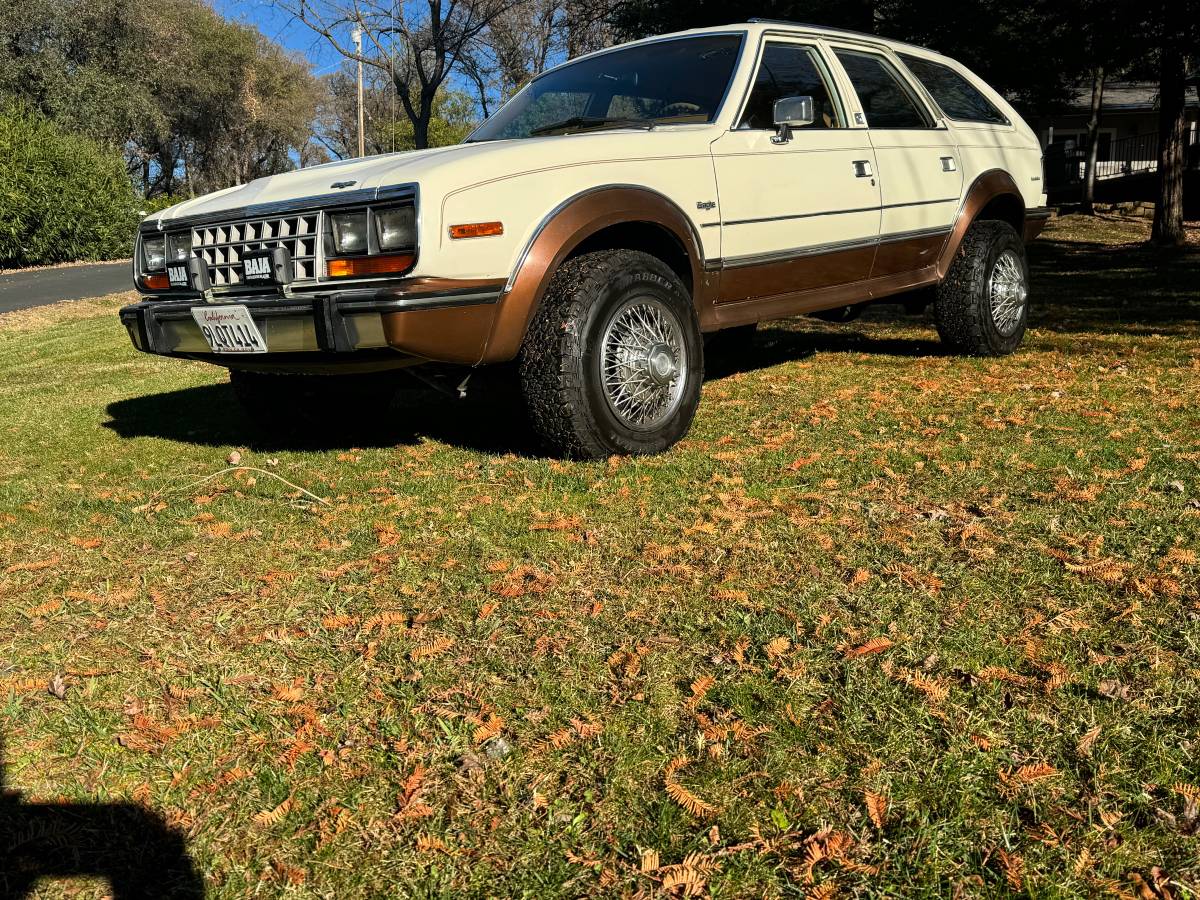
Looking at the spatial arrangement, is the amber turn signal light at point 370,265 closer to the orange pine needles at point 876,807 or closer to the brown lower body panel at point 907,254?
the orange pine needles at point 876,807

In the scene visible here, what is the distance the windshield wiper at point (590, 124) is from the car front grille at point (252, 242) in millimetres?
1564

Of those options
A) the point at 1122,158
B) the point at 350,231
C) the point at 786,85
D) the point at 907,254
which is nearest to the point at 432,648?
the point at 350,231

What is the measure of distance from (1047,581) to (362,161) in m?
3.14

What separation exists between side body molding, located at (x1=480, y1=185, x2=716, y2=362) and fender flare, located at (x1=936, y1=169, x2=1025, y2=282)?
242 centimetres

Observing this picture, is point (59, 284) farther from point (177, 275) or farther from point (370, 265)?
point (370, 265)

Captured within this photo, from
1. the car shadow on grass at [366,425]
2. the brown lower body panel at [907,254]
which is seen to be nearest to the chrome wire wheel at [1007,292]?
the brown lower body panel at [907,254]

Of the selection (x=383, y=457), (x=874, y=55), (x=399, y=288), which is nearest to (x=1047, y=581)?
(x=399, y=288)

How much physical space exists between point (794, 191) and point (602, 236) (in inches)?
44.2

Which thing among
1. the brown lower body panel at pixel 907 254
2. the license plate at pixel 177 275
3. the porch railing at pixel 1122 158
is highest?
the porch railing at pixel 1122 158

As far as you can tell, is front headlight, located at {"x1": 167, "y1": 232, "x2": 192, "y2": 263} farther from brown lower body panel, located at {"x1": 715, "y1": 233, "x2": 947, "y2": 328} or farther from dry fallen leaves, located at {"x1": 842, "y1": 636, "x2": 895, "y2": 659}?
dry fallen leaves, located at {"x1": 842, "y1": 636, "x2": 895, "y2": 659}

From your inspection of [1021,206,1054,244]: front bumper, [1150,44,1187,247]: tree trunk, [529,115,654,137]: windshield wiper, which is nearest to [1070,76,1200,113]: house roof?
[1150,44,1187,247]: tree trunk

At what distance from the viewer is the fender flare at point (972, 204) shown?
595 centimetres

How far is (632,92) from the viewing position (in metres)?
4.98

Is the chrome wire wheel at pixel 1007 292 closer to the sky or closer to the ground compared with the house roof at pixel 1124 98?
closer to the ground
